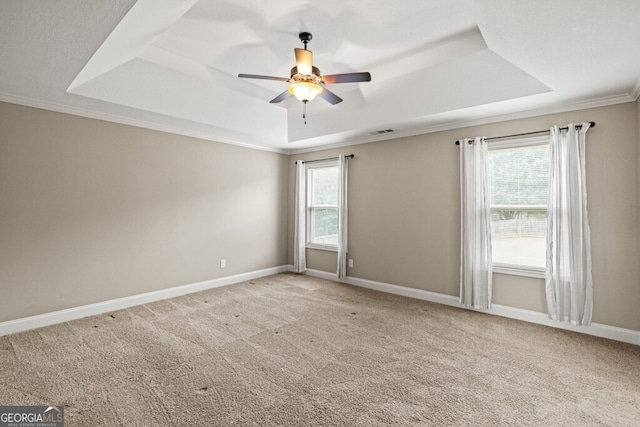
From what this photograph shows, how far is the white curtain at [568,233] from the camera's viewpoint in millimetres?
3205

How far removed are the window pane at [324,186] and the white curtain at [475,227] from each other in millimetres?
2340

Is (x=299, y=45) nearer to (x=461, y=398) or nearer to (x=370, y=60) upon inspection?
(x=370, y=60)

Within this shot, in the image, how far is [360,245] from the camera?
16.9 ft

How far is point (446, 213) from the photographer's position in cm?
423

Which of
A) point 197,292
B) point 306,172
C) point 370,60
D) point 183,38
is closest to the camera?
point 183,38

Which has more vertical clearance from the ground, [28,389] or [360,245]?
[360,245]

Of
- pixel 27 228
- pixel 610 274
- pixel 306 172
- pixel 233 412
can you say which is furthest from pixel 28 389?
pixel 610 274

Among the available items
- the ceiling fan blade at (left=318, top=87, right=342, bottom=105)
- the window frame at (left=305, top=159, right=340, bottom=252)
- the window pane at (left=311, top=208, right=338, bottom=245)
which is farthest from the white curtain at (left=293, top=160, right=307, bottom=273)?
the ceiling fan blade at (left=318, top=87, right=342, bottom=105)

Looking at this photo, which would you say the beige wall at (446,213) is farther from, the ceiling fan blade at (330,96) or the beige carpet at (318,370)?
the ceiling fan blade at (330,96)

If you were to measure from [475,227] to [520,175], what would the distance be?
82 cm

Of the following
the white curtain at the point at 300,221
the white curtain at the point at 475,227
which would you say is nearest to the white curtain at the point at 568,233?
the white curtain at the point at 475,227

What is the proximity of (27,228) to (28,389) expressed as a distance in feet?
6.15

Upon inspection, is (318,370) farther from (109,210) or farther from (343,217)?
(109,210)

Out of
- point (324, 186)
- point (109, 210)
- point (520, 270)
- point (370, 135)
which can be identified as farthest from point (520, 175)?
point (109, 210)
